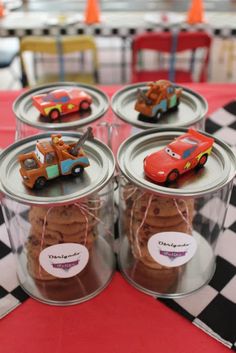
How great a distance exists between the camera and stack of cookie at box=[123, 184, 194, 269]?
749 mm

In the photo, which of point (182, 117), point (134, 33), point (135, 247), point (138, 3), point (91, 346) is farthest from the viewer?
point (138, 3)

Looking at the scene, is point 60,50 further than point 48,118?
Yes

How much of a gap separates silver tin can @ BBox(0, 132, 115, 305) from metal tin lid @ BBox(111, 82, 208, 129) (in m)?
0.15

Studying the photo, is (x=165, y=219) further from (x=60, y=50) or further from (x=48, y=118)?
(x=60, y=50)

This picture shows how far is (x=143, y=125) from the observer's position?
911 mm

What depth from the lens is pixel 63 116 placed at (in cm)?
98

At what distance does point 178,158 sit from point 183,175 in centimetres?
3

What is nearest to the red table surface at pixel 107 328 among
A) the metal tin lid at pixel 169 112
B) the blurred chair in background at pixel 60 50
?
the metal tin lid at pixel 169 112

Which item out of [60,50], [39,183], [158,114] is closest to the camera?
[39,183]

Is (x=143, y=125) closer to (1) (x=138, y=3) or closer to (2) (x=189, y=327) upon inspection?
(2) (x=189, y=327)

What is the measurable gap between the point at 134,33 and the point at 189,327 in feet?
6.30

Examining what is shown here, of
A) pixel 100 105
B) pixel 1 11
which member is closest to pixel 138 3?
pixel 1 11

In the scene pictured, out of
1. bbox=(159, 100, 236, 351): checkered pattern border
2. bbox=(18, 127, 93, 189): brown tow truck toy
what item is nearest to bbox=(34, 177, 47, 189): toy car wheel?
bbox=(18, 127, 93, 189): brown tow truck toy

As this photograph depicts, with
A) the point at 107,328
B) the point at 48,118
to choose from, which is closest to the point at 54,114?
the point at 48,118
